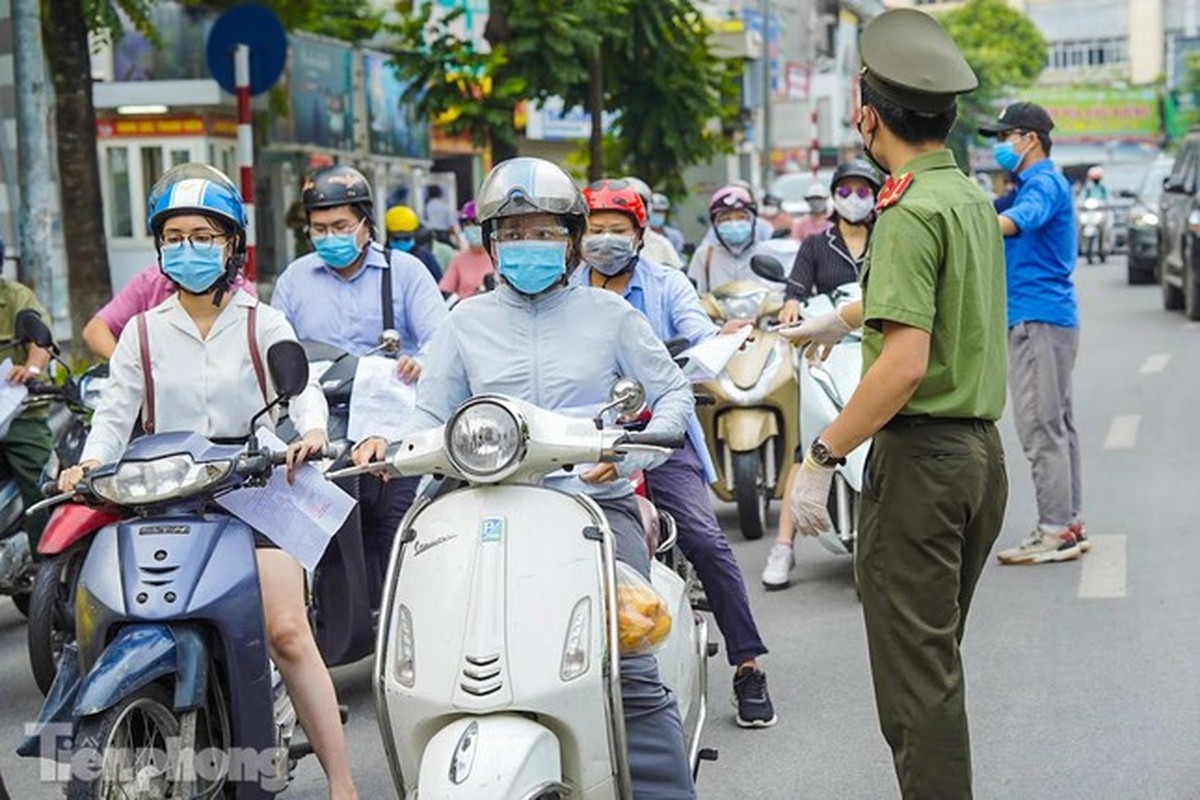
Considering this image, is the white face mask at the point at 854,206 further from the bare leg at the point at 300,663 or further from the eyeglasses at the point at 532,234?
the bare leg at the point at 300,663

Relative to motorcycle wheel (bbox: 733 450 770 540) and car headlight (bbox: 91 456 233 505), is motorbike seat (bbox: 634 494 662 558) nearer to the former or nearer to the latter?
car headlight (bbox: 91 456 233 505)

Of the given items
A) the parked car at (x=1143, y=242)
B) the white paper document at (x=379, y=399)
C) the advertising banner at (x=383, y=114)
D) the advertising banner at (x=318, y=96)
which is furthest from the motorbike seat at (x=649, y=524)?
the advertising banner at (x=383, y=114)

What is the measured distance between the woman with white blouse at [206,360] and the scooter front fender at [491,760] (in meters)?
1.16

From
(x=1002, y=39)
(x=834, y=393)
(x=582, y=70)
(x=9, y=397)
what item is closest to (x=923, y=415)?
(x=834, y=393)

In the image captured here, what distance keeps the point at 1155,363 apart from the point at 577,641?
14.7 m

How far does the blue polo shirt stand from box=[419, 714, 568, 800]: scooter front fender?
17.2 feet

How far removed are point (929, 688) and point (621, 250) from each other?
2.78 metres

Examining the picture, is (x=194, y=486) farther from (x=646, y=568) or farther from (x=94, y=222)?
(x=94, y=222)

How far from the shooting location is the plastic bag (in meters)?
4.71

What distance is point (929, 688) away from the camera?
482cm

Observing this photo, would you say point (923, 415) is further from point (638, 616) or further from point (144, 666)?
point (144, 666)

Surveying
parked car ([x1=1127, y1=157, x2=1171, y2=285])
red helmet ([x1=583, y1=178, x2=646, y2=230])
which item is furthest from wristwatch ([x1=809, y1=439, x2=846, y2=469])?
parked car ([x1=1127, y1=157, x2=1171, y2=285])

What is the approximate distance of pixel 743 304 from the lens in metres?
11.0

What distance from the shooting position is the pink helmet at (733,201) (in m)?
11.8
